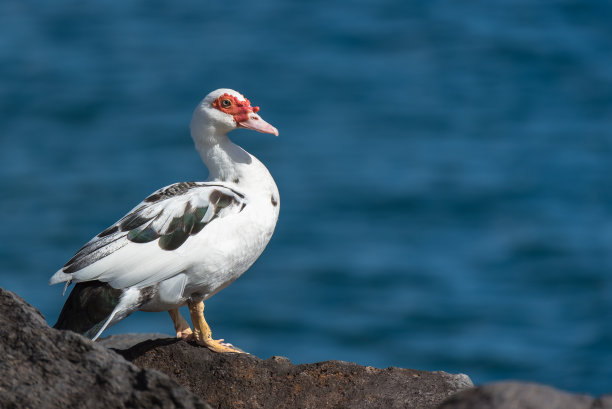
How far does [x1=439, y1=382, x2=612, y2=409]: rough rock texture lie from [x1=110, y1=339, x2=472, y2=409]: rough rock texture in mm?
1746

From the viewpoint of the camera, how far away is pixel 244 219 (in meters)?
7.30

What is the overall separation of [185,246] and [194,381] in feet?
3.10

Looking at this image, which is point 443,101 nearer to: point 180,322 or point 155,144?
point 155,144

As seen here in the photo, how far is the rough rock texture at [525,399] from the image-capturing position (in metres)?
4.52

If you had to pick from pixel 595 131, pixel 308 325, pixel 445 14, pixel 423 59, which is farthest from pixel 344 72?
pixel 308 325

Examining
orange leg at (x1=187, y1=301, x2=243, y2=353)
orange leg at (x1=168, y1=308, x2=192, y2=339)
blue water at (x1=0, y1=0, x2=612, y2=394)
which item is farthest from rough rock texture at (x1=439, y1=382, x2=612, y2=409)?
blue water at (x1=0, y1=0, x2=612, y2=394)

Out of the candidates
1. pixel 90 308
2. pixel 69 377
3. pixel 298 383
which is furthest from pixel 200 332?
pixel 69 377

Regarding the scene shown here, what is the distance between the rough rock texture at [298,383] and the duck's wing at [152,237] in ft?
2.29

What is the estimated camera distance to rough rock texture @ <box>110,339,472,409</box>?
642 centimetres

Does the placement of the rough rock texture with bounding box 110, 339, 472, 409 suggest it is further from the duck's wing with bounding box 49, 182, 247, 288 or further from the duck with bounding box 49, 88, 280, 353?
the duck's wing with bounding box 49, 182, 247, 288

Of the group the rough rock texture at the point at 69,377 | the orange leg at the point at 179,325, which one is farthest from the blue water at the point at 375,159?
the rough rock texture at the point at 69,377

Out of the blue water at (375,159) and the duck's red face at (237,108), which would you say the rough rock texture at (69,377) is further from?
the blue water at (375,159)

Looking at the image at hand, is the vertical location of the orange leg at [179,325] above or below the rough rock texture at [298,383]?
above

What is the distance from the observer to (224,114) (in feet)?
25.6
